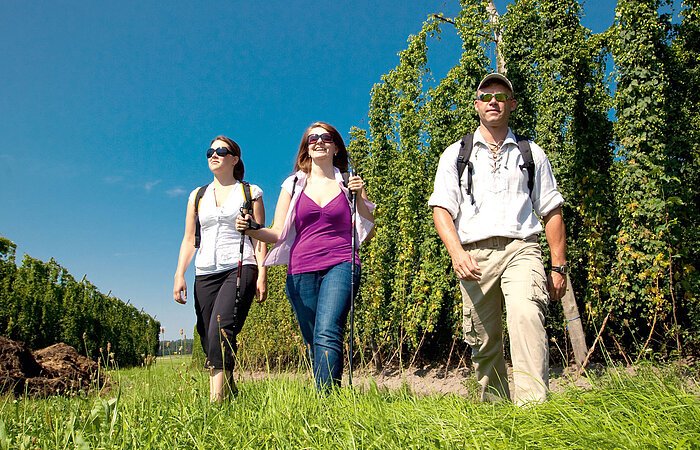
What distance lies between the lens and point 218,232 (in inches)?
171

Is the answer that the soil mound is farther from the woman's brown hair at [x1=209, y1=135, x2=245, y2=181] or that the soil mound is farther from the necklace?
the necklace

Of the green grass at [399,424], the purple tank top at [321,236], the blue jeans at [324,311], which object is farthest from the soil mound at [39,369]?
the green grass at [399,424]

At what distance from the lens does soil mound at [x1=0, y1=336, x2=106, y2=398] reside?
7.81m

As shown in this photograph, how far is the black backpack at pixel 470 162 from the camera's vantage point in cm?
351

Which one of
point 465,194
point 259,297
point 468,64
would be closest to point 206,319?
point 259,297

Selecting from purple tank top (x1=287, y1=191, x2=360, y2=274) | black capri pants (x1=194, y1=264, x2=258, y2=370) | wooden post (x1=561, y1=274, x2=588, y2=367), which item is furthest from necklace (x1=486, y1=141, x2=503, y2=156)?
wooden post (x1=561, y1=274, x2=588, y2=367)

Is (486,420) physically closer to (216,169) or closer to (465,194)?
(465,194)

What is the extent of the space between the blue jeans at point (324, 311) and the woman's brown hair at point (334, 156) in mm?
885

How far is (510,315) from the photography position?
3219 millimetres

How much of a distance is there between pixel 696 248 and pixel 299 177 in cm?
602

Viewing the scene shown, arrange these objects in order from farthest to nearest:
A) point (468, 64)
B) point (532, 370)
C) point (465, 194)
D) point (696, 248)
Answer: point (468, 64)
point (696, 248)
point (465, 194)
point (532, 370)

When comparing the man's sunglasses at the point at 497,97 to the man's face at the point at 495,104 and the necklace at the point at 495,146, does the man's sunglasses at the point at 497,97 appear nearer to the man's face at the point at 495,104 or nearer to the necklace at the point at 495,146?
the man's face at the point at 495,104

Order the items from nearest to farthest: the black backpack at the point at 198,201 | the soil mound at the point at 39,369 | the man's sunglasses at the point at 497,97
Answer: the man's sunglasses at the point at 497,97 < the black backpack at the point at 198,201 < the soil mound at the point at 39,369

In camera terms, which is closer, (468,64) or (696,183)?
(696,183)
